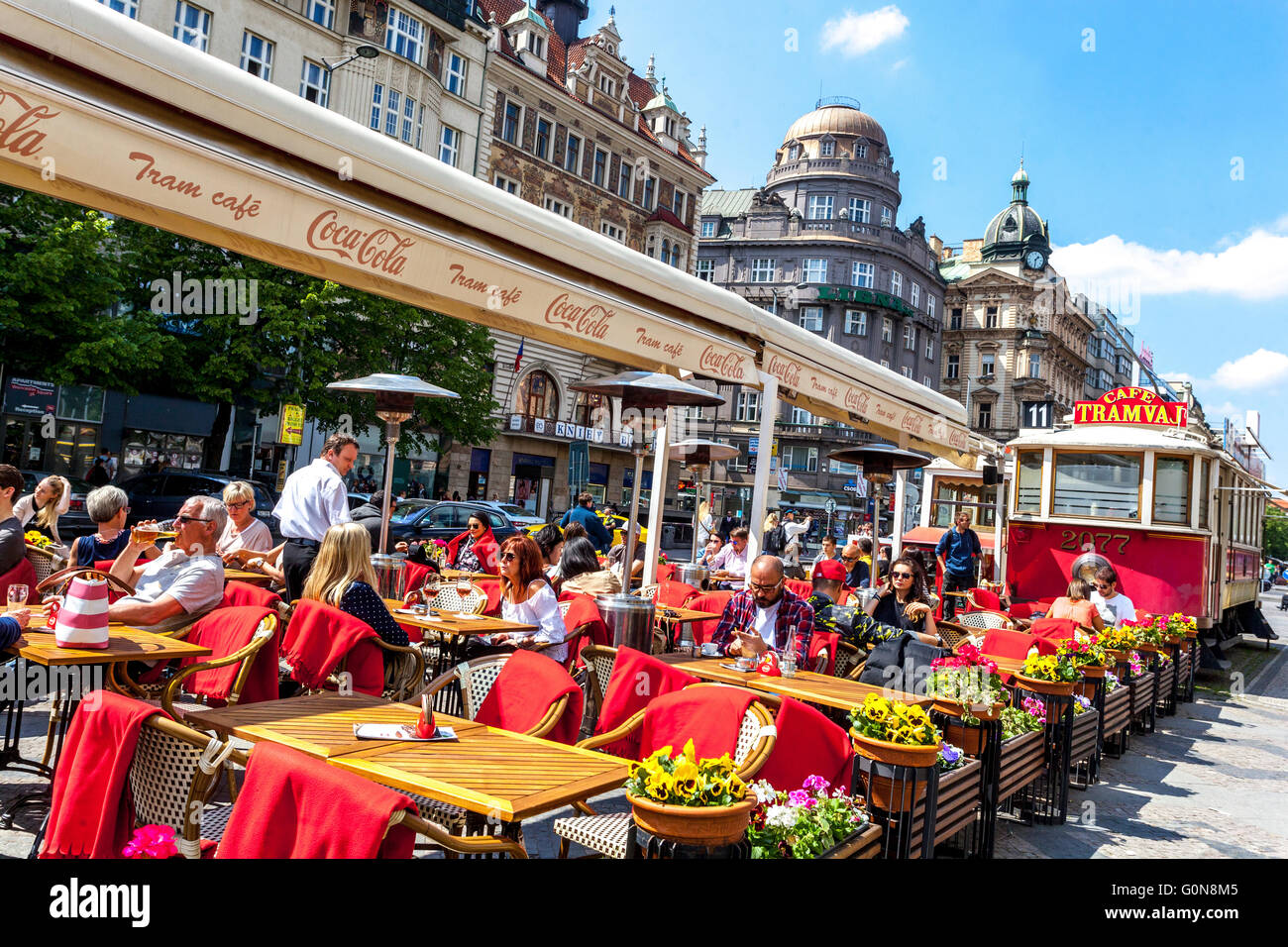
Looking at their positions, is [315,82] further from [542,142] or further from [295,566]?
[295,566]

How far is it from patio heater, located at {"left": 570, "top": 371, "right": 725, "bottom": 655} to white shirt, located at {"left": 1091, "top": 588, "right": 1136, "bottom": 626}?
5.05 meters

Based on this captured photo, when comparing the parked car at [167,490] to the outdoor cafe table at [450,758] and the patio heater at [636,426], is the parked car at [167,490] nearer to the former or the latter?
the patio heater at [636,426]

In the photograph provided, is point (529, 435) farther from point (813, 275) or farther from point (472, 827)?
point (472, 827)

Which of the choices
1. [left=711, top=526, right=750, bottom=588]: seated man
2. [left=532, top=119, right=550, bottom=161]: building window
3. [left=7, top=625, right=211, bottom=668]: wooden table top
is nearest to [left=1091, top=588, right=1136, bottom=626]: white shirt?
[left=711, top=526, right=750, bottom=588]: seated man

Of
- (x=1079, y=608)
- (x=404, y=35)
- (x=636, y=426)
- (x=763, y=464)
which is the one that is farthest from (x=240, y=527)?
(x=404, y=35)

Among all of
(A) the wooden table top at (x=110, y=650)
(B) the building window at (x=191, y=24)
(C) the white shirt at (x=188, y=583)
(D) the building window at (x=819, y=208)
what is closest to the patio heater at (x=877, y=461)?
(C) the white shirt at (x=188, y=583)

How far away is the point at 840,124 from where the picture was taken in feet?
201

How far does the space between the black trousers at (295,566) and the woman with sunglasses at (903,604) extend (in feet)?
13.8

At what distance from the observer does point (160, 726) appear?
8.52 ft

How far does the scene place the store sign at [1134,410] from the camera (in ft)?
43.1

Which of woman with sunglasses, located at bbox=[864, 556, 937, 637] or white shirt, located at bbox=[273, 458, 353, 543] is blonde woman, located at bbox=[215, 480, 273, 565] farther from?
woman with sunglasses, located at bbox=[864, 556, 937, 637]

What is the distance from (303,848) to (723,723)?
6.06ft

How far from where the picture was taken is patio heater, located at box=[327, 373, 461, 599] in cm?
820

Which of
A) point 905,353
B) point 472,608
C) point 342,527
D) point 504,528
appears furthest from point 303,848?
point 905,353
